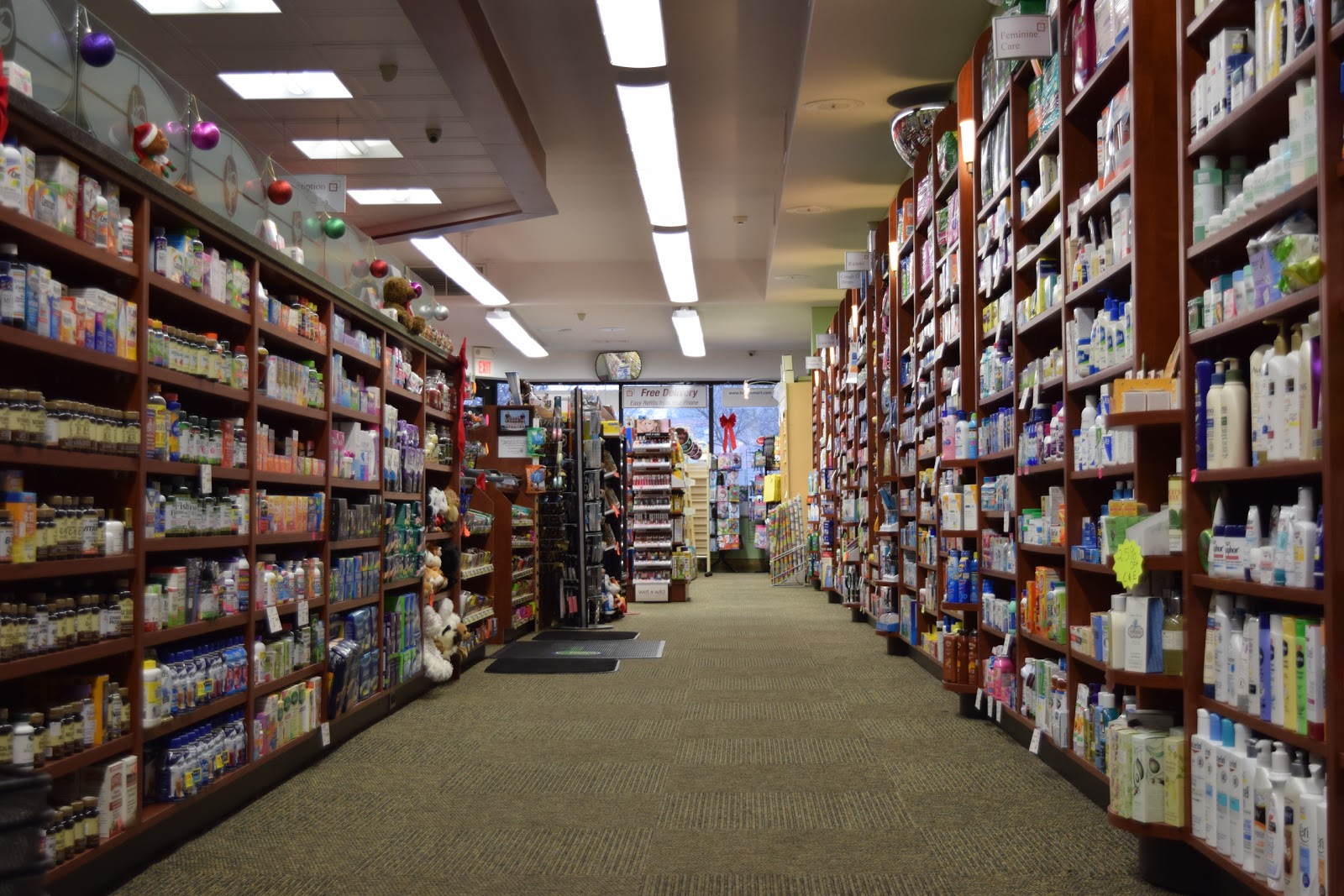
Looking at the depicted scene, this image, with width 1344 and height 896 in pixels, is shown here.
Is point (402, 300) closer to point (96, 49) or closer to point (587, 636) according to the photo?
point (96, 49)

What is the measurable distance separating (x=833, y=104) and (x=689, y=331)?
1130 centimetres

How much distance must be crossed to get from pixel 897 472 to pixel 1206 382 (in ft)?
19.7

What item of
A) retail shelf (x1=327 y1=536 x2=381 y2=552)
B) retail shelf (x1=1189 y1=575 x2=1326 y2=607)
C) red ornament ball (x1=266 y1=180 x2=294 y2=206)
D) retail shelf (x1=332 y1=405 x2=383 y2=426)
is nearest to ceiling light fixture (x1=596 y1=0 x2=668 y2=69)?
red ornament ball (x1=266 y1=180 x2=294 y2=206)

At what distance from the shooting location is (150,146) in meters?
3.95

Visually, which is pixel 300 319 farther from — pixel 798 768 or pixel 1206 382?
pixel 1206 382

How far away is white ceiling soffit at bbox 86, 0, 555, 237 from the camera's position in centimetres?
770

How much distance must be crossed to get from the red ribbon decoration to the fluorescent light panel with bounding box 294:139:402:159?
1438cm

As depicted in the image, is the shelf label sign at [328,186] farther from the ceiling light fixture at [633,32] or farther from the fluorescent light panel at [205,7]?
the ceiling light fixture at [633,32]

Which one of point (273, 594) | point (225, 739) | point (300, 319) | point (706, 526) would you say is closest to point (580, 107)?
point (300, 319)

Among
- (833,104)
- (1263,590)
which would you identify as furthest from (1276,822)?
(833,104)

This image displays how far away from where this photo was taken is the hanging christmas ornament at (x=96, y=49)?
352 centimetres

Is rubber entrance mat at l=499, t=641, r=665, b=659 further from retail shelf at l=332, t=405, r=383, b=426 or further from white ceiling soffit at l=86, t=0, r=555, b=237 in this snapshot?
white ceiling soffit at l=86, t=0, r=555, b=237

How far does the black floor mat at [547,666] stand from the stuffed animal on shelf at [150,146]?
16.9 ft

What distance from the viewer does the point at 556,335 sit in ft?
70.4
